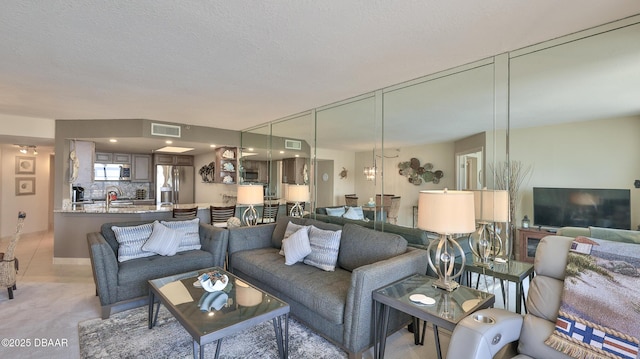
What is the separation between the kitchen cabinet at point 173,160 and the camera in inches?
292

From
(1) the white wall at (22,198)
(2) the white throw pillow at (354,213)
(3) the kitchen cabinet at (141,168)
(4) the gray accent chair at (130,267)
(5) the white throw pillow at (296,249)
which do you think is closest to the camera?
(4) the gray accent chair at (130,267)

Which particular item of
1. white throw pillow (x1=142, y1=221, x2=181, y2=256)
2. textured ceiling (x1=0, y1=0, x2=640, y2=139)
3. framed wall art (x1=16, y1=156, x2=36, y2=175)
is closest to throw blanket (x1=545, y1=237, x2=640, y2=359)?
textured ceiling (x1=0, y1=0, x2=640, y2=139)

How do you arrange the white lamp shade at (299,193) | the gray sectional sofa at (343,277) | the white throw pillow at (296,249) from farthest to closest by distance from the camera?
the white lamp shade at (299,193), the white throw pillow at (296,249), the gray sectional sofa at (343,277)

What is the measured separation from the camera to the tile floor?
7.61 ft

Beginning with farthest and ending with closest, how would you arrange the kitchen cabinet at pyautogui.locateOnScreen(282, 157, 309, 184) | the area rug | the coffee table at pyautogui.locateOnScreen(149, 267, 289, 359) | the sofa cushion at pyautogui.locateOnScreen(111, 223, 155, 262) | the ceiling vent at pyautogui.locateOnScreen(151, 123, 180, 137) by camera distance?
the ceiling vent at pyautogui.locateOnScreen(151, 123, 180, 137)
the kitchen cabinet at pyautogui.locateOnScreen(282, 157, 309, 184)
the sofa cushion at pyautogui.locateOnScreen(111, 223, 155, 262)
the area rug
the coffee table at pyautogui.locateOnScreen(149, 267, 289, 359)

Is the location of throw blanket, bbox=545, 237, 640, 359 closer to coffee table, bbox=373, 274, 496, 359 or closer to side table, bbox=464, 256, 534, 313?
coffee table, bbox=373, 274, 496, 359

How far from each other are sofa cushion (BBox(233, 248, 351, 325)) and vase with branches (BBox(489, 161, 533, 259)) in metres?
1.50

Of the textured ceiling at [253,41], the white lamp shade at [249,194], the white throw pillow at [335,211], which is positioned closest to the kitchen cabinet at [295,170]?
the white throw pillow at [335,211]

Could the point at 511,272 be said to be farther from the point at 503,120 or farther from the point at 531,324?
the point at 503,120

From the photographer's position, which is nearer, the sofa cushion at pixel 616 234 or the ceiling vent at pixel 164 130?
the sofa cushion at pixel 616 234

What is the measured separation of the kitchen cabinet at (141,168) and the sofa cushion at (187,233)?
4.58 meters

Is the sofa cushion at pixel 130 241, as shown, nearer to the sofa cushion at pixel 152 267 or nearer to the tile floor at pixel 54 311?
the sofa cushion at pixel 152 267

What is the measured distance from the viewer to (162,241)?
3.37m

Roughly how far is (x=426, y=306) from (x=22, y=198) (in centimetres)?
934
